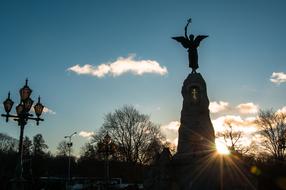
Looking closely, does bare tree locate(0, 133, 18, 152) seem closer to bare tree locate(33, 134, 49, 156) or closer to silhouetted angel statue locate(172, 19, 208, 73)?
bare tree locate(33, 134, 49, 156)

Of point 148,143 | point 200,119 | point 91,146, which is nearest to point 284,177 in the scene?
point 200,119

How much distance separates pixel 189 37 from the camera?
68.7 ft

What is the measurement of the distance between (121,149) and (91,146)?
8.14 m

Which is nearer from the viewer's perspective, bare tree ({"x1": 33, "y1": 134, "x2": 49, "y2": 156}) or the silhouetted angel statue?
the silhouetted angel statue

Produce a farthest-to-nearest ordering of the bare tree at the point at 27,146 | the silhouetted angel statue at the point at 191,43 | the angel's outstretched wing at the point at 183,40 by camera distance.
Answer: the bare tree at the point at 27,146 → the angel's outstretched wing at the point at 183,40 → the silhouetted angel statue at the point at 191,43

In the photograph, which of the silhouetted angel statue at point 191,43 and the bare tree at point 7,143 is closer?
the silhouetted angel statue at point 191,43

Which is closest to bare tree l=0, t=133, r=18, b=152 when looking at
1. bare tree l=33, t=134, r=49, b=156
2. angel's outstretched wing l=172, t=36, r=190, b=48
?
bare tree l=33, t=134, r=49, b=156

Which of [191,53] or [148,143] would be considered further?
[148,143]

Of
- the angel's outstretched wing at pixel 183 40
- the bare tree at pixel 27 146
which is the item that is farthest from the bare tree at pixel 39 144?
the angel's outstretched wing at pixel 183 40

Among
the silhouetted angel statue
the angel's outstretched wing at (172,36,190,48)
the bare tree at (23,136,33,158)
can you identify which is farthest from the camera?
the bare tree at (23,136,33,158)

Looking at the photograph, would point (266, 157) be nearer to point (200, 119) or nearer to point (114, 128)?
point (114, 128)

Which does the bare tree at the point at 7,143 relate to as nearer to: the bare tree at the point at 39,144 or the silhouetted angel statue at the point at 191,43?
the bare tree at the point at 39,144

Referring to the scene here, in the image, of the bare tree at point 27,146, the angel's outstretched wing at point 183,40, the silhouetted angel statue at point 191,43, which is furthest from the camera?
the bare tree at point 27,146

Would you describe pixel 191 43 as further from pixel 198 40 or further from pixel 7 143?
pixel 7 143
